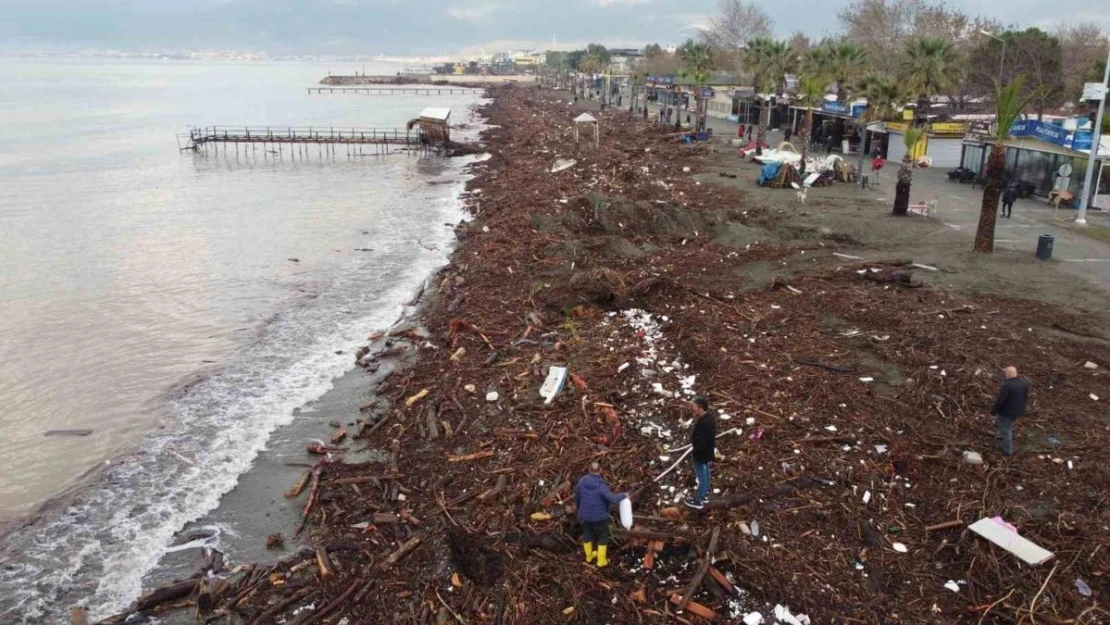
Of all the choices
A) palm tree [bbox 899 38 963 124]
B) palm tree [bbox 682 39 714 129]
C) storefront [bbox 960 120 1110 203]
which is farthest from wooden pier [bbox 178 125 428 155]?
storefront [bbox 960 120 1110 203]

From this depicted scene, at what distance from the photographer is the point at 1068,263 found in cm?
2256

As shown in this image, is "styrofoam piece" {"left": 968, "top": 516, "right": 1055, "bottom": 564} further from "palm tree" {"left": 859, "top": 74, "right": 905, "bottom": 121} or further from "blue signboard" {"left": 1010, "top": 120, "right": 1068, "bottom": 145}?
"palm tree" {"left": 859, "top": 74, "right": 905, "bottom": 121}

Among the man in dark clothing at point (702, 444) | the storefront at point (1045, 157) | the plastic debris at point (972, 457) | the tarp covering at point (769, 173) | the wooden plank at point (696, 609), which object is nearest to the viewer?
the wooden plank at point (696, 609)

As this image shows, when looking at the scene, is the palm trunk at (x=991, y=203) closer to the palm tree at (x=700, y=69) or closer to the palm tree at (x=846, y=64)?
the palm tree at (x=846, y=64)

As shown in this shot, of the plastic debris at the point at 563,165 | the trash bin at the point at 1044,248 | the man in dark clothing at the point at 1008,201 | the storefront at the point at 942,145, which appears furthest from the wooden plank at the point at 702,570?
the storefront at the point at 942,145

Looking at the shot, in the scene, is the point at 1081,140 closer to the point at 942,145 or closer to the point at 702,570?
the point at 942,145

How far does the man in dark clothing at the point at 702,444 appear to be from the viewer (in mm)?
10391

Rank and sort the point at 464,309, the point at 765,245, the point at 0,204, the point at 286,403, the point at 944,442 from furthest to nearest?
the point at 0,204 < the point at 765,245 < the point at 464,309 < the point at 286,403 < the point at 944,442

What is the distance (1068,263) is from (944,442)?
1441 centimetres

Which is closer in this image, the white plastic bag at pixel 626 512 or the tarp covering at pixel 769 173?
the white plastic bag at pixel 626 512

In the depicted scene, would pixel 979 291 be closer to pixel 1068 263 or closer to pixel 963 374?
pixel 1068 263

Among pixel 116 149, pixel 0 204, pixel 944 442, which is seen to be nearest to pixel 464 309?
pixel 944 442

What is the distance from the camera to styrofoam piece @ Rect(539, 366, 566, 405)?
48.8ft

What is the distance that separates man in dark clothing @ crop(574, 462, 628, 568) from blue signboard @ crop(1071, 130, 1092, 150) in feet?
103
